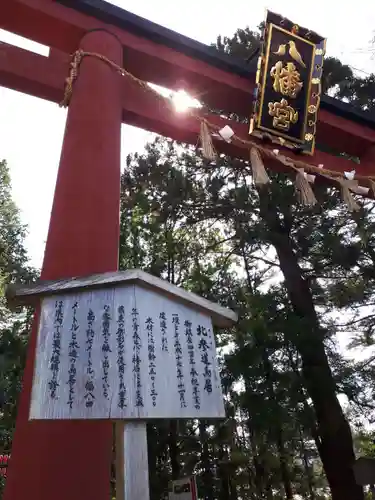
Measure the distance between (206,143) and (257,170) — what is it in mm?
534

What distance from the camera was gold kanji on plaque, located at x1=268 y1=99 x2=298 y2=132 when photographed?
4336 mm

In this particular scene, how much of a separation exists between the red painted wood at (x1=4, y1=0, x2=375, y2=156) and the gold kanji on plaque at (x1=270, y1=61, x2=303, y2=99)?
0.27 m

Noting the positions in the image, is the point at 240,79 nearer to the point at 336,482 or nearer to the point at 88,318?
the point at 88,318

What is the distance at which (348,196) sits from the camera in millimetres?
4211

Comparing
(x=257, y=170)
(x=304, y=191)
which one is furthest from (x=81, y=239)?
(x=304, y=191)

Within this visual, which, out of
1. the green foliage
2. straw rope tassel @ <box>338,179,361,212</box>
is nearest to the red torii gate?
straw rope tassel @ <box>338,179,361,212</box>

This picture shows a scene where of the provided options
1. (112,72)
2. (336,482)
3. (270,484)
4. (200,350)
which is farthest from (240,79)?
(270,484)

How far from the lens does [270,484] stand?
8.67 metres

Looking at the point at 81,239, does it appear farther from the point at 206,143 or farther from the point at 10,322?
the point at 10,322

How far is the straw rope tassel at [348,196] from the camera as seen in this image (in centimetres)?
416

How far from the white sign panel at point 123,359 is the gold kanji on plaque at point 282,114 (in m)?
2.97

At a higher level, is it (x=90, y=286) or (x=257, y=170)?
(x=257, y=170)

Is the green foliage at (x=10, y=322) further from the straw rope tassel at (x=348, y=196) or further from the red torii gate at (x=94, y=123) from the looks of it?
the straw rope tassel at (x=348, y=196)

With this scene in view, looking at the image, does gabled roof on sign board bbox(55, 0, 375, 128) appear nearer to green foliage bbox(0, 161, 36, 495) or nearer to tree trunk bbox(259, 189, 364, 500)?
tree trunk bbox(259, 189, 364, 500)
